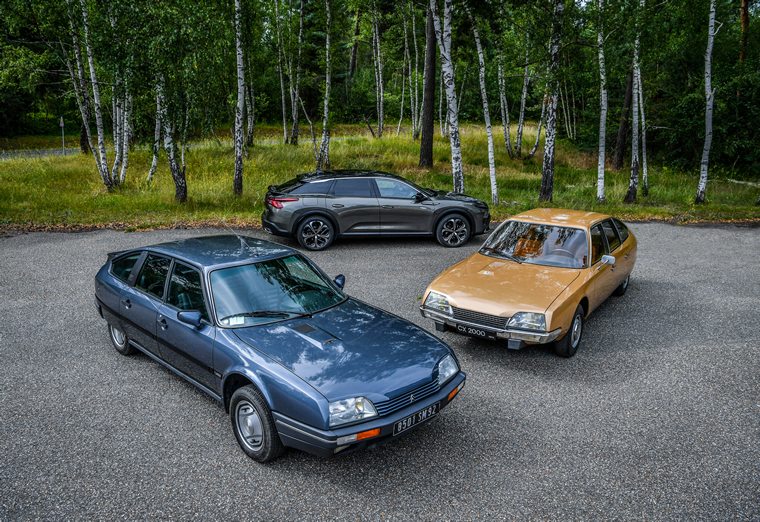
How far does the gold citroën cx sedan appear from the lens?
18.4 feet

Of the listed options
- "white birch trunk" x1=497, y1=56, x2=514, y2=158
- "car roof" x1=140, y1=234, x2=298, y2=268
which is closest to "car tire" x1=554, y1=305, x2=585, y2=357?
"car roof" x1=140, y1=234, x2=298, y2=268

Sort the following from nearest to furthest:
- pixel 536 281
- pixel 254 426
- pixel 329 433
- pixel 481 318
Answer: pixel 329 433 → pixel 254 426 → pixel 481 318 → pixel 536 281

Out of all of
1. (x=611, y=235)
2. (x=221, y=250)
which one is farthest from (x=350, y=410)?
(x=611, y=235)

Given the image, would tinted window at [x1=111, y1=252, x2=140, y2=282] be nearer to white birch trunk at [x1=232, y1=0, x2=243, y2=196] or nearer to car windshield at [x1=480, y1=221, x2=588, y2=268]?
car windshield at [x1=480, y1=221, x2=588, y2=268]

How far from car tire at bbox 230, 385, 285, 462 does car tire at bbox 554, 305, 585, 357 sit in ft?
11.4

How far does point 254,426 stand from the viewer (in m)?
4.11

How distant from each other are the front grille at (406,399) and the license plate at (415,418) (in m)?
0.09

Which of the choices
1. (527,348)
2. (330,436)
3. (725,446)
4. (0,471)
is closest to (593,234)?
(527,348)

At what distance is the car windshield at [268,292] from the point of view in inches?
181

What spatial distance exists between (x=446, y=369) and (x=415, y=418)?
61 cm

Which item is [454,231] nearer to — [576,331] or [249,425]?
[576,331]

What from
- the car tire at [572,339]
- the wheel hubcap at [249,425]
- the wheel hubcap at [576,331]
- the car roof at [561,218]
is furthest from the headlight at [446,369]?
the car roof at [561,218]

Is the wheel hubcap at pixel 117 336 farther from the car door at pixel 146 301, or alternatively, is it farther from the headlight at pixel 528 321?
the headlight at pixel 528 321

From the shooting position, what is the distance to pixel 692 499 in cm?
376
